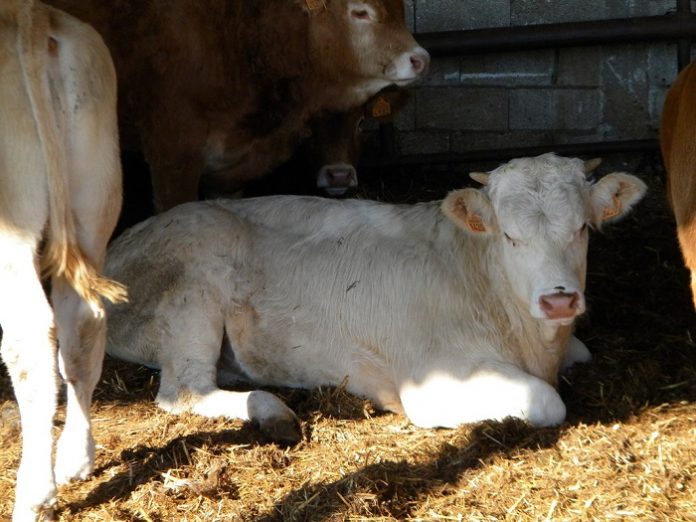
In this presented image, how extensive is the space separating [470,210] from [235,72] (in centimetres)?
281

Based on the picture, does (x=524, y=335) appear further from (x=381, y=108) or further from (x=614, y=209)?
(x=381, y=108)

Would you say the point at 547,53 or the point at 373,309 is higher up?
the point at 547,53

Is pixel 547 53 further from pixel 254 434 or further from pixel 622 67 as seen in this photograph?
pixel 254 434

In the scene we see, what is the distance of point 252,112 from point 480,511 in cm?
411

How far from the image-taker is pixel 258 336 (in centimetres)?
596

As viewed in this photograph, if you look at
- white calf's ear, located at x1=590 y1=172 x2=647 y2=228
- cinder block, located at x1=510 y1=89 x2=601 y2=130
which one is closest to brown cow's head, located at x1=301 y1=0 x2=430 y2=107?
cinder block, located at x1=510 y1=89 x2=601 y2=130

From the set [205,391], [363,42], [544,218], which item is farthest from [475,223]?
[363,42]

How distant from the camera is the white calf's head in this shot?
494 cm

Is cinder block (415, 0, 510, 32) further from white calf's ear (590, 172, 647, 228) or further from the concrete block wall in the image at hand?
white calf's ear (590, 172, 647, 228)

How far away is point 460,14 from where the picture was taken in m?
9.54

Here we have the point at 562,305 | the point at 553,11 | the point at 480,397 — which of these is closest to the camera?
the point at 562,305

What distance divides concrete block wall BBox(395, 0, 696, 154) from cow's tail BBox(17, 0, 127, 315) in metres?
5.73

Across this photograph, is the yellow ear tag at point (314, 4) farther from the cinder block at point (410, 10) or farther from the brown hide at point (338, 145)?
the cinder block at point (410, 10)

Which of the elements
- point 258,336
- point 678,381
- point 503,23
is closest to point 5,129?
point 258,336
